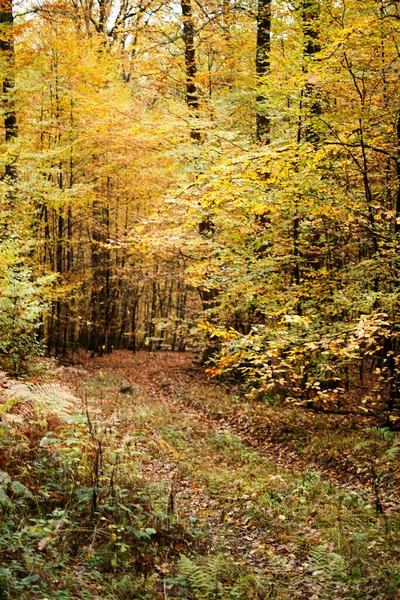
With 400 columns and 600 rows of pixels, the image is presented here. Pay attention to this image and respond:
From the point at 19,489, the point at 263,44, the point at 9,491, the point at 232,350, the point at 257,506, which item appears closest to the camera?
the point at 19,489

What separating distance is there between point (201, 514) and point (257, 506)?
938 mm

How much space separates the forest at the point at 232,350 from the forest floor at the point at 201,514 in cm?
3

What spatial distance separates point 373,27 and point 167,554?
7.90 m

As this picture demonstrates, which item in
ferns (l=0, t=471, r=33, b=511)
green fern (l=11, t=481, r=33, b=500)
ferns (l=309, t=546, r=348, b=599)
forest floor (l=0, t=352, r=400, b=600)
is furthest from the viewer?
ferns (l=309, t=546, r=348, b=599)

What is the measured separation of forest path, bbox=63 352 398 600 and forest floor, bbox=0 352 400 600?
0.08ft

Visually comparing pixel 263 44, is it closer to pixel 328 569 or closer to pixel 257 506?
pixel 257 506

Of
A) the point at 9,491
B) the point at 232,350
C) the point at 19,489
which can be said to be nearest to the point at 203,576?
the point at 19,489

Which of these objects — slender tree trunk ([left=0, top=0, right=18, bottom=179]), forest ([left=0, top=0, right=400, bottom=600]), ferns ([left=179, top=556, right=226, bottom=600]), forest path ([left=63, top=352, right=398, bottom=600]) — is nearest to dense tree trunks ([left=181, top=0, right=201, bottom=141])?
forest ([left=0, top=0, right=400, bottom=600])

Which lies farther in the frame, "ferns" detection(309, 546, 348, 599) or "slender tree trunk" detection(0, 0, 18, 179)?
"slender tree trunk" detection(0, 0, 18, 179)

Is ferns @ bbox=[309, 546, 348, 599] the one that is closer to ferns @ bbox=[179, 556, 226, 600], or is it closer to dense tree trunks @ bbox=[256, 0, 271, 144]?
ferns @ bbox=[179, 556, 226, 600]

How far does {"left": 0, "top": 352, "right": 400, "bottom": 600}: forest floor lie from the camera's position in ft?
15.5

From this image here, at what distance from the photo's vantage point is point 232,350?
10.1 meters

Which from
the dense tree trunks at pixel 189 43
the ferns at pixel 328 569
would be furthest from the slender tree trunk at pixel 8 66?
the ferns at pixel 328 569

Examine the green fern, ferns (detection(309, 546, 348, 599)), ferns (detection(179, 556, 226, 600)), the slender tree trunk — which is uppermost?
the slender tree trunk
